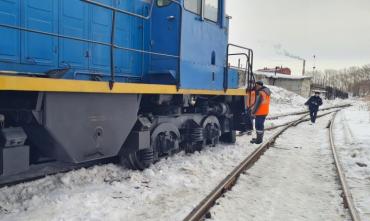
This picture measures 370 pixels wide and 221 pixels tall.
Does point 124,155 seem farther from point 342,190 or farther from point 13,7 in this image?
point 342,190

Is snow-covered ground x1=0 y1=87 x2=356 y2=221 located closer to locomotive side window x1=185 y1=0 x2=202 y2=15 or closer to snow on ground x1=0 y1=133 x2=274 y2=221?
snow on ground x1=0 y1=133 x2=274 y2=221

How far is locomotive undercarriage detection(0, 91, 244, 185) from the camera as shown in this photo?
404cm

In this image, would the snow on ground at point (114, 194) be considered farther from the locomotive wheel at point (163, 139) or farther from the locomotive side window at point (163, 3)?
the locomotive side window at point (163, 3)

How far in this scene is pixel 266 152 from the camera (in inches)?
345

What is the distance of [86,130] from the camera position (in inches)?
183

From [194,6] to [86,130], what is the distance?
3547 mm

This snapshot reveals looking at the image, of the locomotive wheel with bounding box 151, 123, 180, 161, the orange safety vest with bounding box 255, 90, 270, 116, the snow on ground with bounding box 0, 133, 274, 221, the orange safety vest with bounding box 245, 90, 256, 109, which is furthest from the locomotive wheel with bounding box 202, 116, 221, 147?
the orange safety vest with bounding box 255, 90, 270, 116

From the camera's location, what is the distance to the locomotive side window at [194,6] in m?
6.83

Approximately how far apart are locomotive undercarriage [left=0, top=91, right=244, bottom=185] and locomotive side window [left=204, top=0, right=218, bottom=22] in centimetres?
166

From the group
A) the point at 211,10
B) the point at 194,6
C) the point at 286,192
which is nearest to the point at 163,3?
the point at 194,6

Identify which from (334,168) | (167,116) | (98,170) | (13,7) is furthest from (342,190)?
(13,7)

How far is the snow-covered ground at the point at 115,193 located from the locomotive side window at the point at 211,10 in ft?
9.79

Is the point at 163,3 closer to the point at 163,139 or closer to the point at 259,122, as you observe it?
the point at 163,139

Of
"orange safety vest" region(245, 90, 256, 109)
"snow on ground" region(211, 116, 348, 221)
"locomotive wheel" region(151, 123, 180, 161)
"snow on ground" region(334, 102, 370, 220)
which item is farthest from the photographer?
"orange safety vest" region(245, 90, 256, 109)
